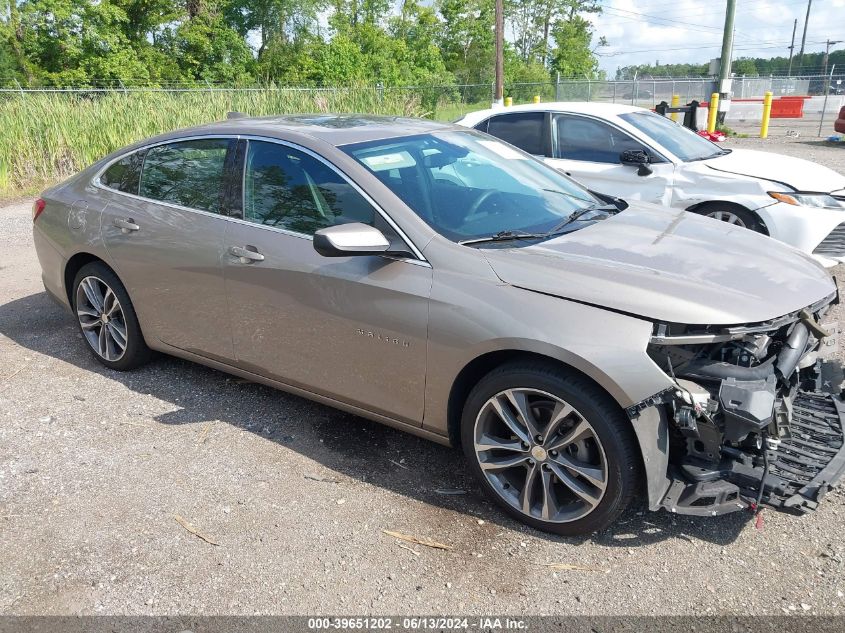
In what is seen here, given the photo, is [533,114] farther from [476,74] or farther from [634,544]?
[476,74]

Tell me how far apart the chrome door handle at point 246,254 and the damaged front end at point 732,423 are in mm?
2003

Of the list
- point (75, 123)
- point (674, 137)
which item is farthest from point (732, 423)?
point (75, 123)

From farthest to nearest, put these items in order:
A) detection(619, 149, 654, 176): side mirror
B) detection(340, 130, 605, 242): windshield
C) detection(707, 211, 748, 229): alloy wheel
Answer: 1. detection(619, 149, 654, 176): side mirror
2. detection(707, 211, 748, 229): alloy wheel
3. detection(340, 130, 605, 242): windshield

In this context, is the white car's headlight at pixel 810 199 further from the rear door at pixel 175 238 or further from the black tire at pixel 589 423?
the rear door at pixel 175 238

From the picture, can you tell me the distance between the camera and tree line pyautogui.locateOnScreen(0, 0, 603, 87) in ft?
108

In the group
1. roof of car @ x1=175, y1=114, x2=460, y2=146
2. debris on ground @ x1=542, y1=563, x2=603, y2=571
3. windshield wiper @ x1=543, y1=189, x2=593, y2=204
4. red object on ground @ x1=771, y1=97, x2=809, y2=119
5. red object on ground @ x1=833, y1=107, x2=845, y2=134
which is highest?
roof of car @ x1=175, y1=114, x2=460, y2=146

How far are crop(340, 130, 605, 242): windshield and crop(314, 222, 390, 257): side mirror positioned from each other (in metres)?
0.27

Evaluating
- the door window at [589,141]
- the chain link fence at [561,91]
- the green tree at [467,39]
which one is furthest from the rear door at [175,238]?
the green tree at [467,39]

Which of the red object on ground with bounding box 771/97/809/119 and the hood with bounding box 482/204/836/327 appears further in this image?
the red object on ground with bounding box 771/97/809/119

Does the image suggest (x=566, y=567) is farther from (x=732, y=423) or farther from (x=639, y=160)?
(x=639, y=160)

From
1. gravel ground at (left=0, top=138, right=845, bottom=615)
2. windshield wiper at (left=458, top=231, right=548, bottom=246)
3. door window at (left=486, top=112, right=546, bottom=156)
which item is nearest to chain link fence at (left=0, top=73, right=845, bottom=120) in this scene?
door window at (left=486, top=112, right=546, bottom=156)

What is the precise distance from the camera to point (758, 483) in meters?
2.68

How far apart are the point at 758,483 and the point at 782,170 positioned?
482 centimetres

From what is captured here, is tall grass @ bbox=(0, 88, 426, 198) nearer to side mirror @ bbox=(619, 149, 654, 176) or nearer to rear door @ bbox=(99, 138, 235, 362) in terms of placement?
rear door @ bbox=(99, 138, 235, 362)
